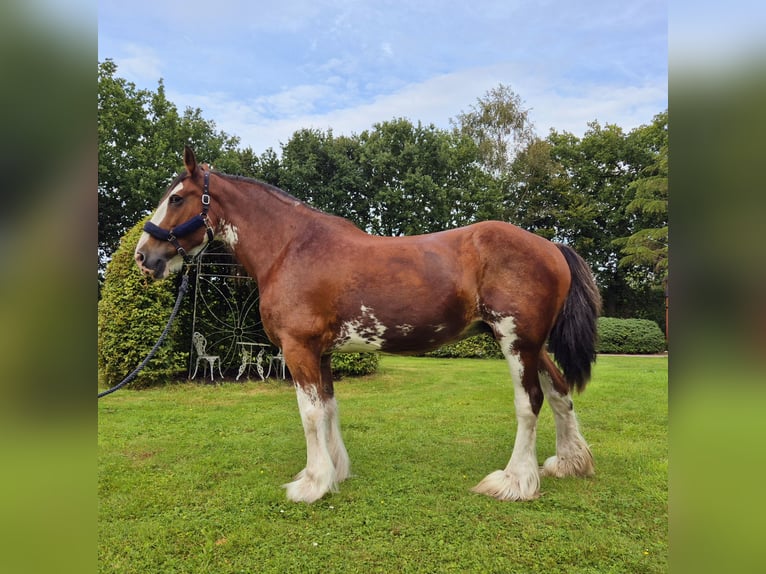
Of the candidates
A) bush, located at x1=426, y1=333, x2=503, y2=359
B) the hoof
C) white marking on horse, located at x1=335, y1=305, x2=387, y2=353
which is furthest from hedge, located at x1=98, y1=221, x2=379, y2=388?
bush, located at x1=426, y1=333, x2=503, y2=359

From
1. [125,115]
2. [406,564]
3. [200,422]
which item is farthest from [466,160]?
[406,564]

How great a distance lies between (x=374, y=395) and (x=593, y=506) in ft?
16.2

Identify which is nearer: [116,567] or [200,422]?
[116,567]

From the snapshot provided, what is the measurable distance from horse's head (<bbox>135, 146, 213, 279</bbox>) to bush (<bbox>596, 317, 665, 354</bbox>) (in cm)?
1771

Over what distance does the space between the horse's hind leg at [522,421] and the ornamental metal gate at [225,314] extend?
6319 millimetres

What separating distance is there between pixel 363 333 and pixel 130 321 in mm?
6302

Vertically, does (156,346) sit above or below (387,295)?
below

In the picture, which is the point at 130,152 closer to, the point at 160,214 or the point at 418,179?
the point at 418,179

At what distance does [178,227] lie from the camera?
141 inches

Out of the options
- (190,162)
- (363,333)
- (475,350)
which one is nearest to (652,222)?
(475,350)

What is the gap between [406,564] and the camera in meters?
2.56

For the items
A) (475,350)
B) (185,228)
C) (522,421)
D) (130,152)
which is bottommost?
(475,350)

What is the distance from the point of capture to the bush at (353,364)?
9430 mm
